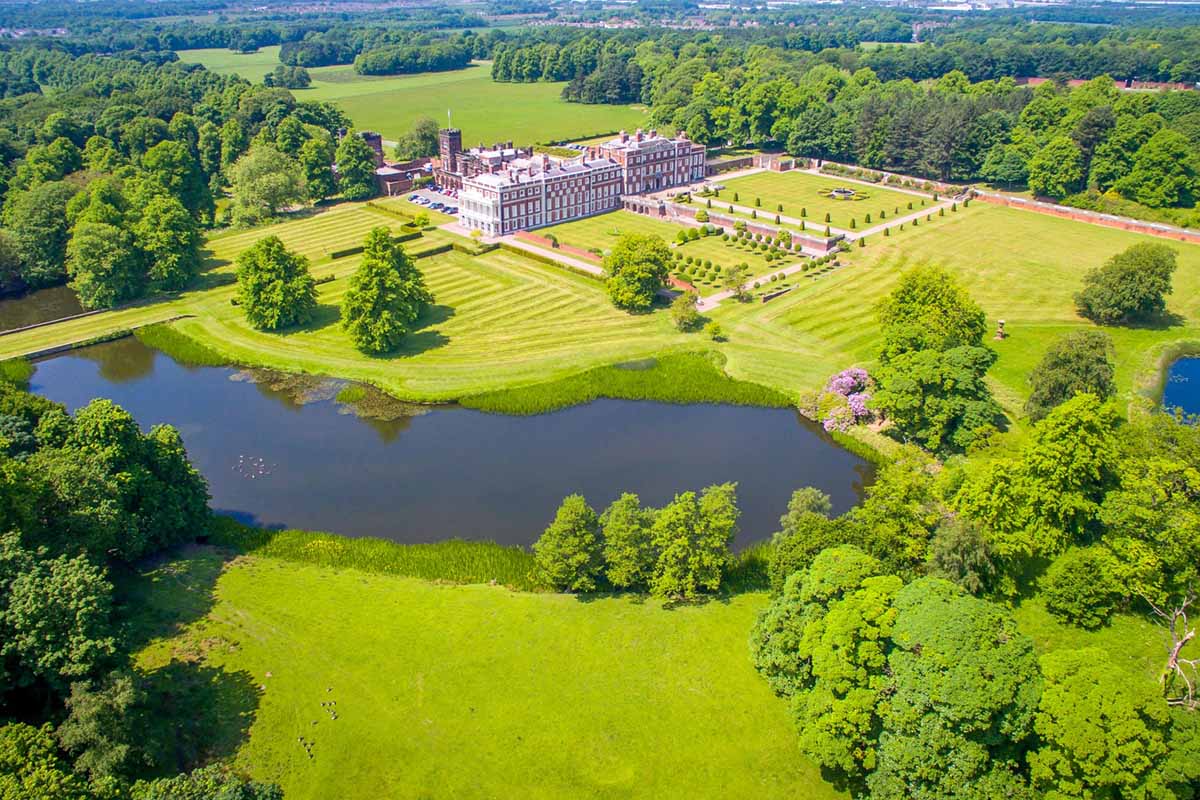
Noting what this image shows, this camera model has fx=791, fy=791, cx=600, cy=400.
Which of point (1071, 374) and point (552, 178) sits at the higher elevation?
point (552, 178)

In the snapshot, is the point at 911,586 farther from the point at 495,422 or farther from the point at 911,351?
the point at 495,422

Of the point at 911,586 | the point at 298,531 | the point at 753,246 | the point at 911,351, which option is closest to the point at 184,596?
the point at 298,531

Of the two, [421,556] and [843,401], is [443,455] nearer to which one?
[421,556]

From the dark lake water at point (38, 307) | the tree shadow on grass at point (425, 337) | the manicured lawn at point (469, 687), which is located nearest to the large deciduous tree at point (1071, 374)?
the manicured lawn at point (469, 687)

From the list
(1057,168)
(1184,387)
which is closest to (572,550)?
(1184,387)

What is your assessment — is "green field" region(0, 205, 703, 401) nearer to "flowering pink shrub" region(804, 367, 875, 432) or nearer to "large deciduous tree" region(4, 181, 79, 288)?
"large deciduous tree" region(4, 181, 79, 288)
